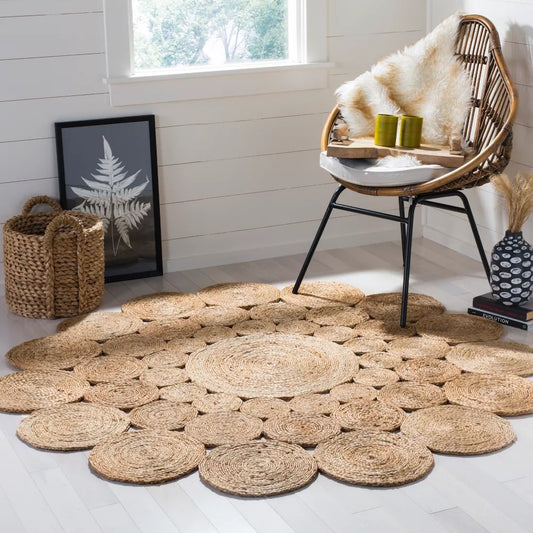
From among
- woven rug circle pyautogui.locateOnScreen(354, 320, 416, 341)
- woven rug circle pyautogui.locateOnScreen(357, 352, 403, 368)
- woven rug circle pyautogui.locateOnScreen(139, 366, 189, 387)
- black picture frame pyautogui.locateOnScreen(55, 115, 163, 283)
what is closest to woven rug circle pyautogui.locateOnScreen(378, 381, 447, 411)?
woven rug circle pyautogui.locateOnScreen(357, 352, 403, 368)

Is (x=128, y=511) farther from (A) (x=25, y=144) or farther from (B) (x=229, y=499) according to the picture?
(A) (x=25, y=144)

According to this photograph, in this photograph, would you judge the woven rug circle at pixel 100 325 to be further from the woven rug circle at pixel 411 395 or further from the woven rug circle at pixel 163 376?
the woven rug circle at pixel 411 395

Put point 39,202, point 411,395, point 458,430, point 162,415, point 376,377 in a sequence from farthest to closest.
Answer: point 39,202 → point 376,377 → point 411,395 → point 162,415 → point 458,430

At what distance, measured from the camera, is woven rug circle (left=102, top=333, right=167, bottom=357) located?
2.99m

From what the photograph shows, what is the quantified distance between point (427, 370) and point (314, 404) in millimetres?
407

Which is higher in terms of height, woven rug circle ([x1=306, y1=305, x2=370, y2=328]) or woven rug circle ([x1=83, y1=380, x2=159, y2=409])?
woven rug circle ([x1=306, y1=305, x2=370, y2=328])

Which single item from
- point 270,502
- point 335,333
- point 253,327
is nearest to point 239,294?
point 253,327

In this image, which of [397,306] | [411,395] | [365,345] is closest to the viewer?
[411,395]

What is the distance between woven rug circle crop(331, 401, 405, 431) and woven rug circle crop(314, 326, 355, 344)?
0.47 meters

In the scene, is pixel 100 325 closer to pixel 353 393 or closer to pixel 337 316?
pixel 337 316

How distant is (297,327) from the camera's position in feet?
10.5

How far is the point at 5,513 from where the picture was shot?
2150 mm

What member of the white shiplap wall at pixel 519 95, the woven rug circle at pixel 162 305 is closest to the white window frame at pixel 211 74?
the white shiplap wall at pixel 519 95

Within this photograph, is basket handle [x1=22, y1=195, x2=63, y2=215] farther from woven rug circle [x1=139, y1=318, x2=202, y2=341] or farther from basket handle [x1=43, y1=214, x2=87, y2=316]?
woven rug circle [x1=139, y1=318, x2=202, y2=341]
